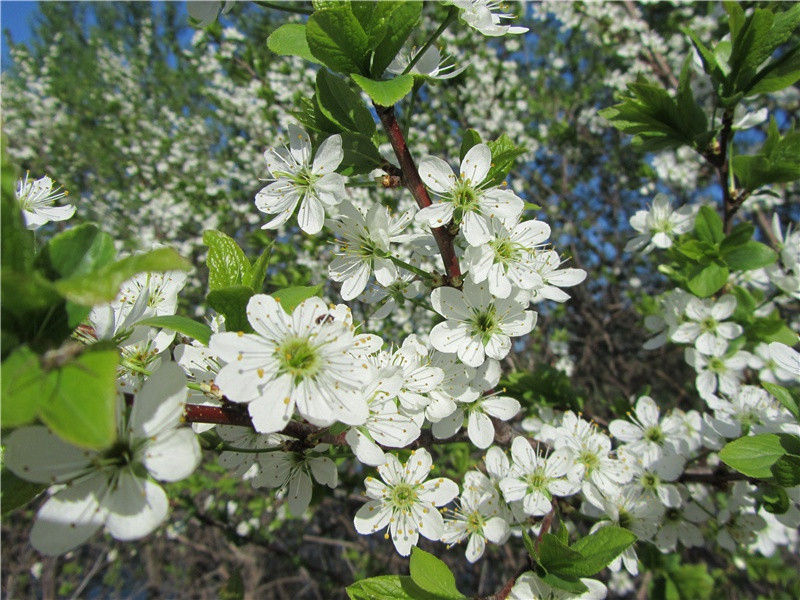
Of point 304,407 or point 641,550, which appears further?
point 641,550

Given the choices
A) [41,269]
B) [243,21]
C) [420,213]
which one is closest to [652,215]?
[420,213]

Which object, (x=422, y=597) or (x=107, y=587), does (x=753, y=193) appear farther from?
(x=107, y=587)

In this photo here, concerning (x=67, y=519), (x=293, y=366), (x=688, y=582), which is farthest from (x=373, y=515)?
(x=688, y=582)

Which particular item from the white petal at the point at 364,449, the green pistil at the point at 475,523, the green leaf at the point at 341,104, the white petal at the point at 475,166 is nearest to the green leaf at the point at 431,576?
the white petal at the point at 364,449

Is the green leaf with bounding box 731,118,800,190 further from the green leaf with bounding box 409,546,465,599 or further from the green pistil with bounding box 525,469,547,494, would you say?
the green leaf with bounding box 409,546,465,599

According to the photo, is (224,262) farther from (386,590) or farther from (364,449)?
(386,590)

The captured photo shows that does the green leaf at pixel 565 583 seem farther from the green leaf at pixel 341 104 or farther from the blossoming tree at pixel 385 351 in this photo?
the green leaf at pixel 341 104
